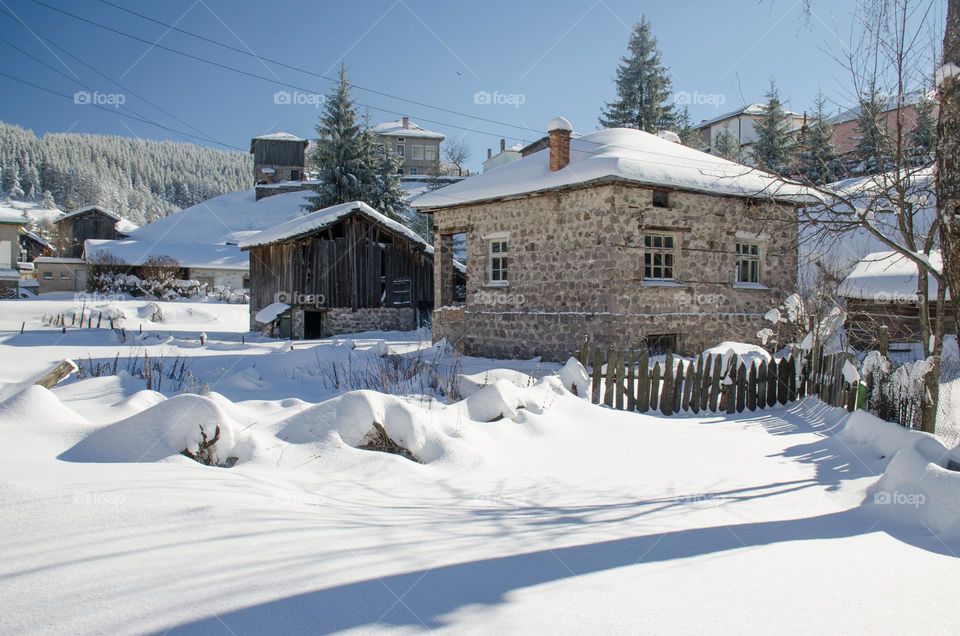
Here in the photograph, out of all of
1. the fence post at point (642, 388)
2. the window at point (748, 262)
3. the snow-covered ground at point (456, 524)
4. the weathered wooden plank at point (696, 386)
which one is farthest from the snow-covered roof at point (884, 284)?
the snow-covered ground at point (456, 524)

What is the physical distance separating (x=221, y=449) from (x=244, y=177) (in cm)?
16387

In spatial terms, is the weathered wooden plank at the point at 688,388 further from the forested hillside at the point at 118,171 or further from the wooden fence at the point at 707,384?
the forested hillside at the point at 118,171

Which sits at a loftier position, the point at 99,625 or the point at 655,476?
the point at 99,625

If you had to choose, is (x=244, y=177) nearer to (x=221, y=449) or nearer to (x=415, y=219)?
(x=415, y=219)

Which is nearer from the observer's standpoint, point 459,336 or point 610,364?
point 610,364

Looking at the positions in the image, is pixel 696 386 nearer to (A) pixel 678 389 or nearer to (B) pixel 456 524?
(A) pixel 678 389

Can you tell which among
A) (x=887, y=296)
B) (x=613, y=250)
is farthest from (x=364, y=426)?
(x=887, y=296)

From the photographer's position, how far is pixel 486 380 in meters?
9.11

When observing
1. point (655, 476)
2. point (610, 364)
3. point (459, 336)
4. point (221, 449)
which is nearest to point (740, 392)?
point (610, 364)

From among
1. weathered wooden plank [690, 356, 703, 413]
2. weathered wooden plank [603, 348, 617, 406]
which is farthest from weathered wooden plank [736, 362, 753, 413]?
weathered wooden plank [603, 348, 617, 406]

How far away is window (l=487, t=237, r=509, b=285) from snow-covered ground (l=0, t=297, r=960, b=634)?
992cm

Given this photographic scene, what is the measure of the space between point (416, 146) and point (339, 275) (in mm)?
47839

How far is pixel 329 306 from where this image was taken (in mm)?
23969

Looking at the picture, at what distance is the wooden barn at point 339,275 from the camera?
23625 mm
